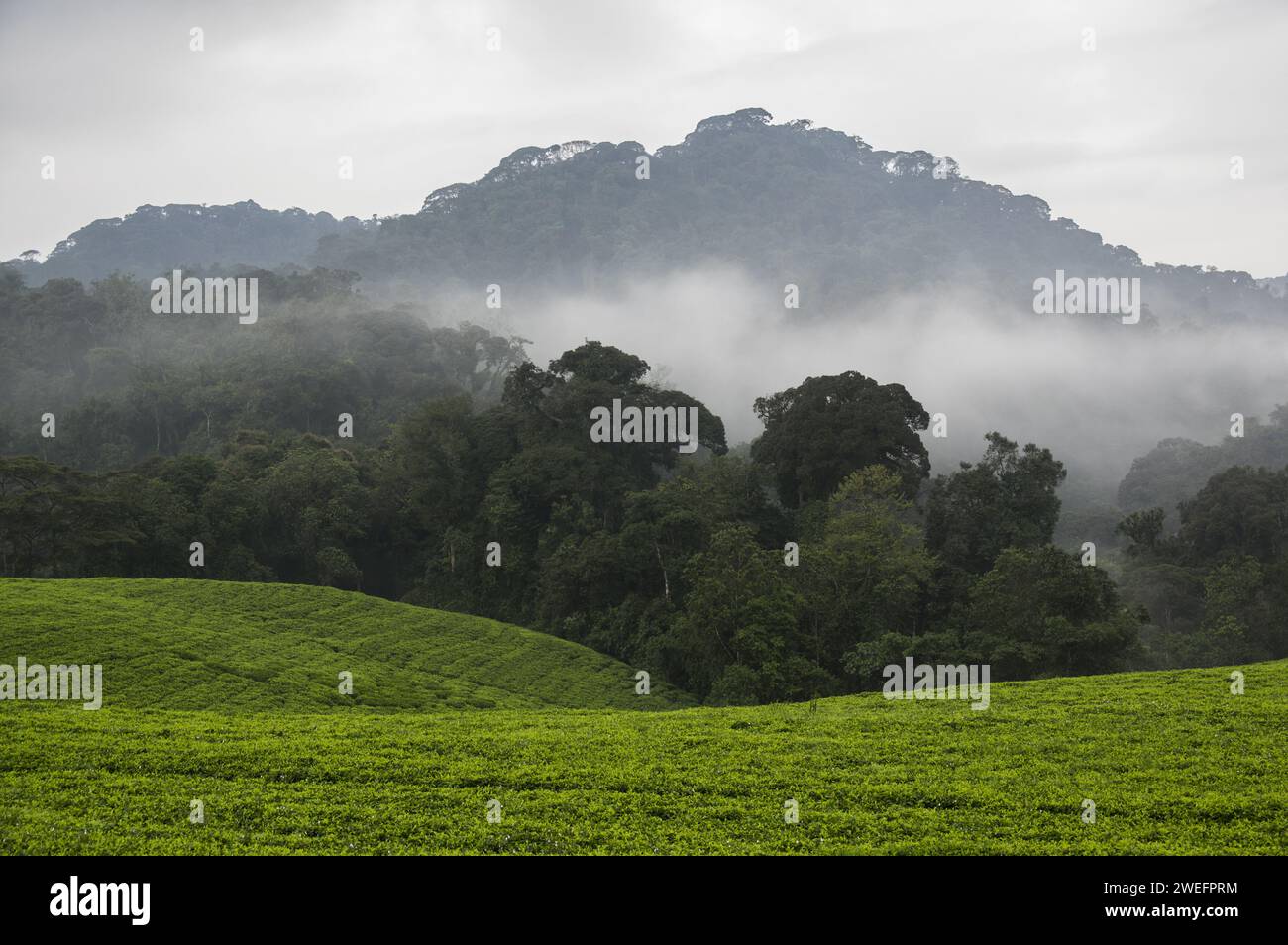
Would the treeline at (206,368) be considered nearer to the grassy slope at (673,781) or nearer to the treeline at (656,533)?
the treeline at (656,533)

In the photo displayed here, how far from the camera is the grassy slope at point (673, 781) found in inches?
468

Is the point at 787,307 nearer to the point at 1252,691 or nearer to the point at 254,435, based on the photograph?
the point at 254,435

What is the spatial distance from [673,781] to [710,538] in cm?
2997

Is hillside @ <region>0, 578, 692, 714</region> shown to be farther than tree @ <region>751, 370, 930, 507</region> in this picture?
No

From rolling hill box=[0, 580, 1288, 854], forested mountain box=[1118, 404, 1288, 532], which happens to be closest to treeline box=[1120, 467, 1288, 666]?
rolling hill box=[0, 580, 1288, 854]

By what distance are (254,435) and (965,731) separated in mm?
56559

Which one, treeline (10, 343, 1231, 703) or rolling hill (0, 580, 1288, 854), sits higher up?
treeline (10, 343, 1231, 703)

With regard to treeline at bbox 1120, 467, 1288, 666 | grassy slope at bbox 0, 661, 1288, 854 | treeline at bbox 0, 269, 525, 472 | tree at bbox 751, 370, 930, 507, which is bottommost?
grassy slope at bbox 0, 661, 1288, 854

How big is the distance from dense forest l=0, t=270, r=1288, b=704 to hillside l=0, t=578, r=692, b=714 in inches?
218

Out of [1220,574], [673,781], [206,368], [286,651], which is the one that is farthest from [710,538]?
[206,368]

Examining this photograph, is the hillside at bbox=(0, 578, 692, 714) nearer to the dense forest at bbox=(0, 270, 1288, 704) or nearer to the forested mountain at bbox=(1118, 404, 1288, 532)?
the dense forest at bbox=(0, 270, 1288, 704)

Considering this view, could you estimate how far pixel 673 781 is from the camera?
1451cm

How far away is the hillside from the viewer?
80.6ft
